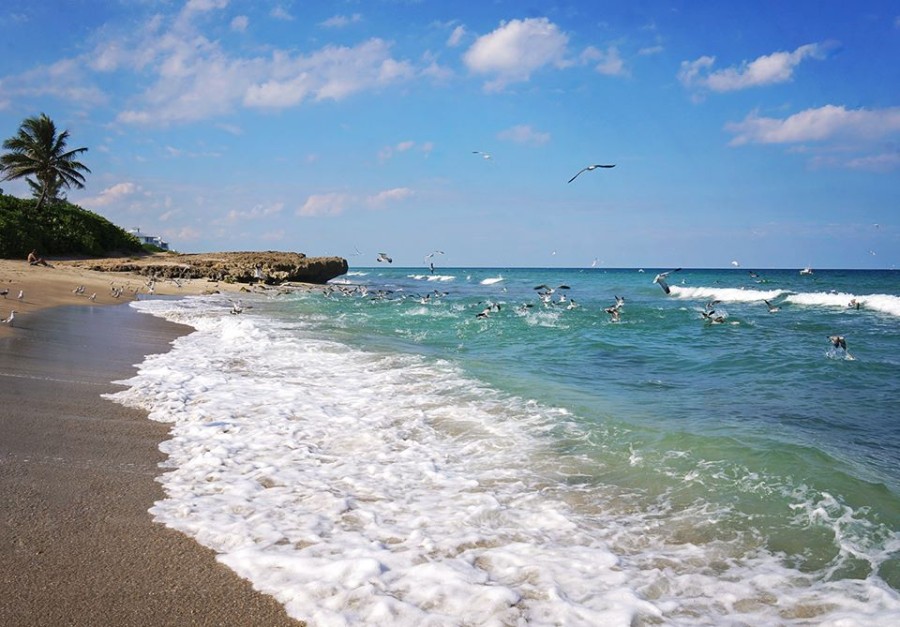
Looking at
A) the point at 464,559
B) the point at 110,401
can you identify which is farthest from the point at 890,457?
the point at 110,401

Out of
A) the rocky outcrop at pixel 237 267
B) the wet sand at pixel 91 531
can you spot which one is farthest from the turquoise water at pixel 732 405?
the rocky outcrop at pixel 237 267

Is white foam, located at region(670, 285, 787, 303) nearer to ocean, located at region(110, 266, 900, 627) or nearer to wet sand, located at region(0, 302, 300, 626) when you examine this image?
ocean, located at region(110, 266, 900, 627)

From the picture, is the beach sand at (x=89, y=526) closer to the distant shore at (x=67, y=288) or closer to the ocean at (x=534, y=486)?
the ocean at (x=534, y=486)

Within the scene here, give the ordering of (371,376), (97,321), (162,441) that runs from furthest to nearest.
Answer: (97,321)
(371,376)
(162,441)

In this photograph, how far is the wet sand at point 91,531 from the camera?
3.35m

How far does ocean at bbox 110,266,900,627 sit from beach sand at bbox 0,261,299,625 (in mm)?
243

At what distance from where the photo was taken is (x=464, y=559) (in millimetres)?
4234

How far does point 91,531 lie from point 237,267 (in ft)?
145

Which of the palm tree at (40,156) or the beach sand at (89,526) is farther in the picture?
the palm tree at (40,156)

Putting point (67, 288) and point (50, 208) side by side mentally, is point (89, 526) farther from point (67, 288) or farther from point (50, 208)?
point (50, 208)

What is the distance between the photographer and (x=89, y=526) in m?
4.26

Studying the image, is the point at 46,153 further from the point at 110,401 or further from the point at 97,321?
the point at 110,401

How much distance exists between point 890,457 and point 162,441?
8.43 metres

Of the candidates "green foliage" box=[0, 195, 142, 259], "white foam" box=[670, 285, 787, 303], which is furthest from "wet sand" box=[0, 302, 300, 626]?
"white foam" box=[670, 285, 787, 303]
